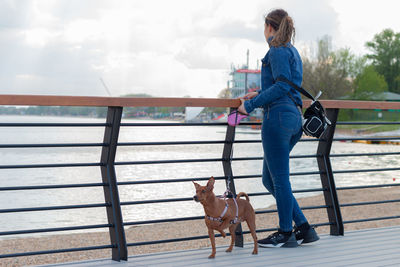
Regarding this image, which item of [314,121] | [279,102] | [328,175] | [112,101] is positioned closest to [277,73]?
[279,102]

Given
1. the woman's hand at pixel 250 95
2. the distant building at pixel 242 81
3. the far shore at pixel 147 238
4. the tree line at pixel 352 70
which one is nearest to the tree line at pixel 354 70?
the tree line at pixel 352 70

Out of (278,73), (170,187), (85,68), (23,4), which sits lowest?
(170,187)

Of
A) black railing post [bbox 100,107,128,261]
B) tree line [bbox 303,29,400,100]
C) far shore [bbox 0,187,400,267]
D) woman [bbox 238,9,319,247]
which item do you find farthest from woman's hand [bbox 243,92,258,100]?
tree line [bbox 303,29,400,100]

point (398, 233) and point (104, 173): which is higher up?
point (104, 173)

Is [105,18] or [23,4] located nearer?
[23,4]

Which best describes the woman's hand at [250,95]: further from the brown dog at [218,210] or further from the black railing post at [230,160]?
the brown dog at [218,210]

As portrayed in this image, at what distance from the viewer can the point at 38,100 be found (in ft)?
9.32

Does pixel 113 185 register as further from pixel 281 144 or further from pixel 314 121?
pixel 314 121

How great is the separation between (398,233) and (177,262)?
6.87 ft

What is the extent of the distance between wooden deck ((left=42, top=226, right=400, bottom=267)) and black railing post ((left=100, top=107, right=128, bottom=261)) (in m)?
0.10

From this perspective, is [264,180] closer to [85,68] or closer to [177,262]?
[177,262]

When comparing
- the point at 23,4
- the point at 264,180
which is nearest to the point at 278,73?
the point at 264,180

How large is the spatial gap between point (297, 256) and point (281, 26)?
1585mm

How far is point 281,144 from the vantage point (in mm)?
3287
